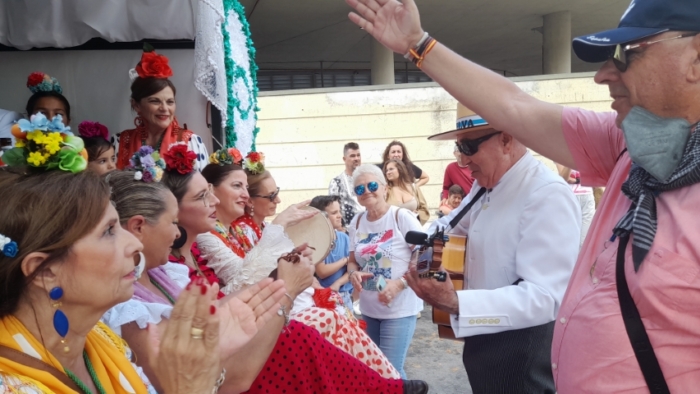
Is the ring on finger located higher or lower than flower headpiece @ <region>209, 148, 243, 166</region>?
lower

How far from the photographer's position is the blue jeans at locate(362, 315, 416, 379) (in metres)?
4.59

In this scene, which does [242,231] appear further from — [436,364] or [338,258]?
[436,364]

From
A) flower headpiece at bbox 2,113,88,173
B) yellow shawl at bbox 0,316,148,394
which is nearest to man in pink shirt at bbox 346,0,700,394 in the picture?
yellow shawl at bbox 0,316,148,394

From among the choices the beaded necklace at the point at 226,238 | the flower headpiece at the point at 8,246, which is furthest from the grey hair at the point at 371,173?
the flower headpiece at the point at 8,246

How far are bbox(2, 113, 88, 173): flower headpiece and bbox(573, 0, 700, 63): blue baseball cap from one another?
1574 millimetres

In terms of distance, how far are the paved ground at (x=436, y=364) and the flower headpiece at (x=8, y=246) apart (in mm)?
4072

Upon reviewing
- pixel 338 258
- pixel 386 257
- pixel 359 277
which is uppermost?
pixel 386 257

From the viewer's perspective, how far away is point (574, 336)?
1715 millimetres

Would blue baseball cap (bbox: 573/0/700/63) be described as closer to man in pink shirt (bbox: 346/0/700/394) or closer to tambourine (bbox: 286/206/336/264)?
man in pink shirt (bbox: 346/0/700/394)

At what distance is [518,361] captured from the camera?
8.66 ft

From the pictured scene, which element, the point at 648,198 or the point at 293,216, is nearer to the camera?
the point at 648,198

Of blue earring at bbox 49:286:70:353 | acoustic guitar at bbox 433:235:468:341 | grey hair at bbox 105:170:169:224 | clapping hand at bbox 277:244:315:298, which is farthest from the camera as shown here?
acoustic guitar at bbox 433:235:468:341

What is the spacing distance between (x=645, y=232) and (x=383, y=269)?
10.7 feet

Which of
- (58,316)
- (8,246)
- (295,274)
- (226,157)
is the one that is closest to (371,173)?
(226,157)
